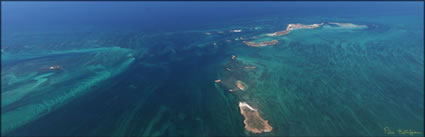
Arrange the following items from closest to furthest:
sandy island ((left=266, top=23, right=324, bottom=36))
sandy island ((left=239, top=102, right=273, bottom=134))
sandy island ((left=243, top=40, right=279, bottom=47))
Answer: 1. sandy island ((left=239, top=102, right=273, bottom=134))
2. sandy island ((left=243, top=40, right=279, bottom=47))
3. sandy island ((left=266, top=23, right=324, bottom=36))

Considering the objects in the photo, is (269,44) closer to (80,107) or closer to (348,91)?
(348,91)

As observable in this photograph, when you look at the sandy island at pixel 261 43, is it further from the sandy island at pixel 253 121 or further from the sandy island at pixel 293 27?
the sandy island at pixel 253 121

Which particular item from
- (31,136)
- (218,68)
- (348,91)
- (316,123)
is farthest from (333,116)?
(31,136)

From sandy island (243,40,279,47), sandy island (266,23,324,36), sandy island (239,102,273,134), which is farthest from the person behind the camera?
sandy island (266,23,324,36)

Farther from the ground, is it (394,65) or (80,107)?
(394,65)

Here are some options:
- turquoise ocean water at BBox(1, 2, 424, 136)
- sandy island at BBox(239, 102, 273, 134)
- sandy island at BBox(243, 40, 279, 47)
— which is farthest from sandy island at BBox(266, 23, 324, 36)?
sandy island at BBox(239, 102, 273, 134)

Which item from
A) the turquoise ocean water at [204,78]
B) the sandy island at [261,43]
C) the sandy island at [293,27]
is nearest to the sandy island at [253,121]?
the turquoise ocean water at [204,78]

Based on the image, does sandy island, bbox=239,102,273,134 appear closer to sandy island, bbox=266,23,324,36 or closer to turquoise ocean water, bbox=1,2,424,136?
turquoise ocean water, bbox=1,2,424,136
